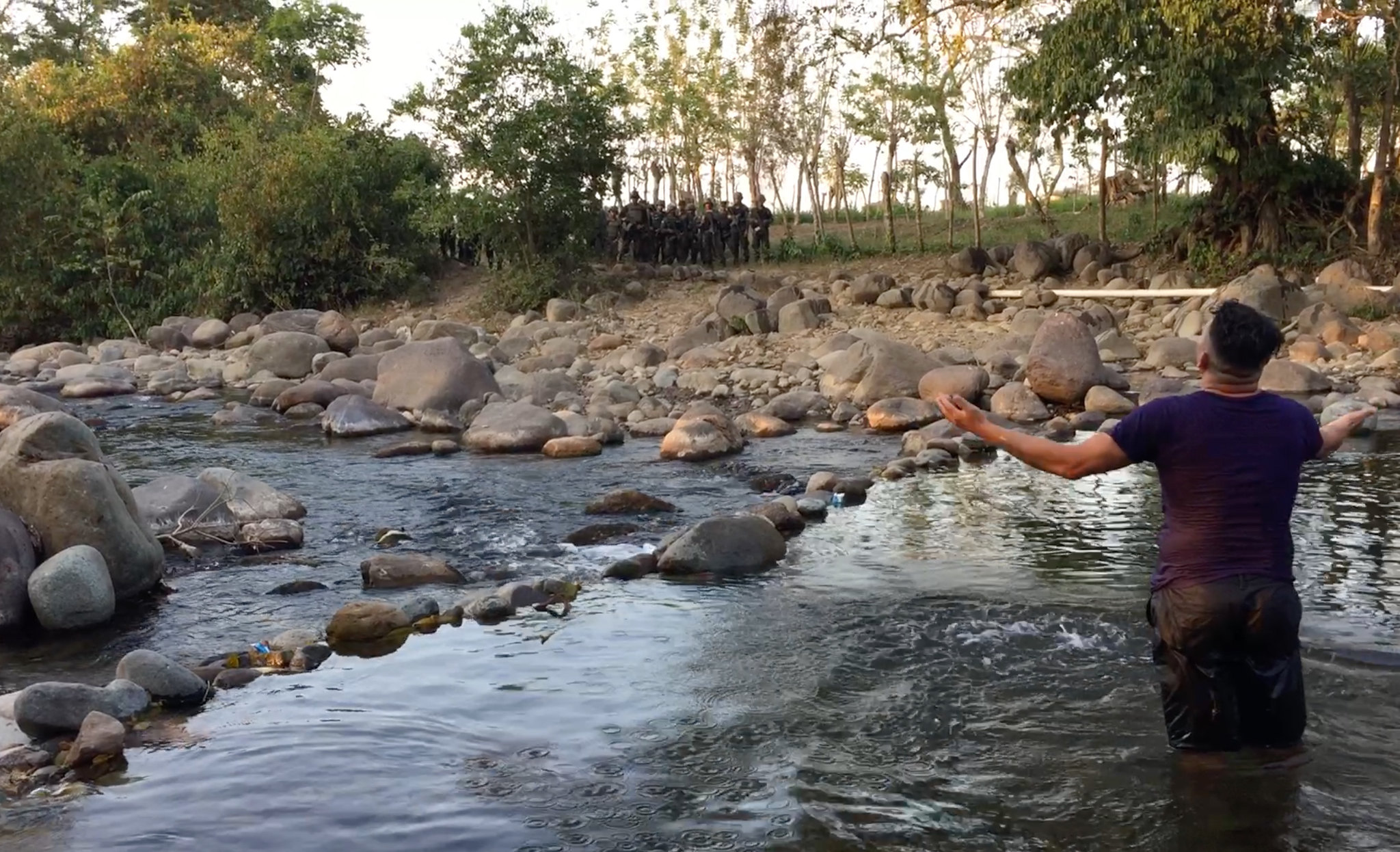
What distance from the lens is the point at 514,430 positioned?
13.4m

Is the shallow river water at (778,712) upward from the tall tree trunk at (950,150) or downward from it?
downward

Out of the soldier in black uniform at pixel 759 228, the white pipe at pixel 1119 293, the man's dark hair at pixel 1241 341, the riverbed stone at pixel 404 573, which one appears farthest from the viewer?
the soldier in black uniform at pixel 759 228

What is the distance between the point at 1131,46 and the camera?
61.2 feet

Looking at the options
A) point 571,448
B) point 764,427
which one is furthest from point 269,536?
point 764,427

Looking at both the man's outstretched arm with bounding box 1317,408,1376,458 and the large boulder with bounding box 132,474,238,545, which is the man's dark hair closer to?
the man's outstretched arm with bounding box 1317,408,1376,458

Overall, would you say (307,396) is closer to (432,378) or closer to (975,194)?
(432,378)

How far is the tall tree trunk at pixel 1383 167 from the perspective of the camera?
61.5 ft

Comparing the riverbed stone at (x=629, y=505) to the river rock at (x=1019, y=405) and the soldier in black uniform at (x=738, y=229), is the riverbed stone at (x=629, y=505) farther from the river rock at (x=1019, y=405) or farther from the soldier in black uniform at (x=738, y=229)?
the soldier in black uniform at (x=738, y=229)

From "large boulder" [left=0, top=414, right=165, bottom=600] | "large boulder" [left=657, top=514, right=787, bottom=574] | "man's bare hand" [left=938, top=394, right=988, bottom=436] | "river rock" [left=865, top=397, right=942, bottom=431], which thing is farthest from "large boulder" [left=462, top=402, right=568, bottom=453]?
"man's bare hand" [left=938, top=394, right=988, bottom=436]

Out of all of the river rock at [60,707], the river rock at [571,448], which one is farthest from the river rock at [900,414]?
the river rock at [60,707]

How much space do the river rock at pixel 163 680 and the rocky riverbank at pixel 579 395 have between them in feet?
0.04

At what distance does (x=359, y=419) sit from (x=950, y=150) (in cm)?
1571

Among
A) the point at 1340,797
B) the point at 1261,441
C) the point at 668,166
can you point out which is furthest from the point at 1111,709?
the point at 668,166

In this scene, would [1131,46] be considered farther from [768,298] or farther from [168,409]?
[168,409]
